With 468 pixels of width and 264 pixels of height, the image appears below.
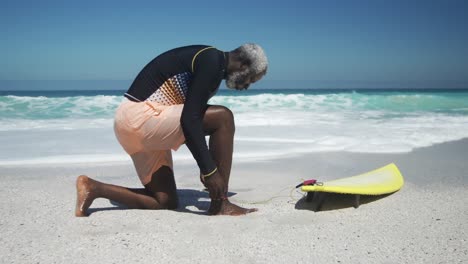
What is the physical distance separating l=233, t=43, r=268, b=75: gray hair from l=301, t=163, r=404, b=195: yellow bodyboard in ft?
2.80

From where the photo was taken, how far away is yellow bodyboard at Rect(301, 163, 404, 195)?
3.18 m

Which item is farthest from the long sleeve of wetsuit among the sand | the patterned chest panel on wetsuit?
the sand

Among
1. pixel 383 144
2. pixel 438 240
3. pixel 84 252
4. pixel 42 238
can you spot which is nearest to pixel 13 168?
pixel 42 238

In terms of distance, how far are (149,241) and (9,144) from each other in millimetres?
5244

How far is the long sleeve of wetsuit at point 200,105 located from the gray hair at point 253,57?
0.17 metres

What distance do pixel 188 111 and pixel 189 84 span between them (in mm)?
245

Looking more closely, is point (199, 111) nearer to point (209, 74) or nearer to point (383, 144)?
point (209, 74)

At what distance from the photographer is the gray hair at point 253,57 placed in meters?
2.96

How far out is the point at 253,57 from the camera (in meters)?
2.96

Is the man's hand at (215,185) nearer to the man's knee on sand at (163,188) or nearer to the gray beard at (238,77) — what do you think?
the man's knee on sand at (163,188)

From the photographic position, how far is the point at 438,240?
8.54 feet

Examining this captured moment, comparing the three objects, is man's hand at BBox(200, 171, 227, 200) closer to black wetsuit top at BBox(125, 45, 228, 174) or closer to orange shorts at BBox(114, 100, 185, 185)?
black wetsuit top at BBox(125, 45, 228, 174)

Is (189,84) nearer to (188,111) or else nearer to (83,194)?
(188,111)

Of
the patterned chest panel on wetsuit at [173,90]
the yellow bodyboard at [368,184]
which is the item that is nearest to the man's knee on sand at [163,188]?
the patterned chest panel on wetsuit at [173,90]
